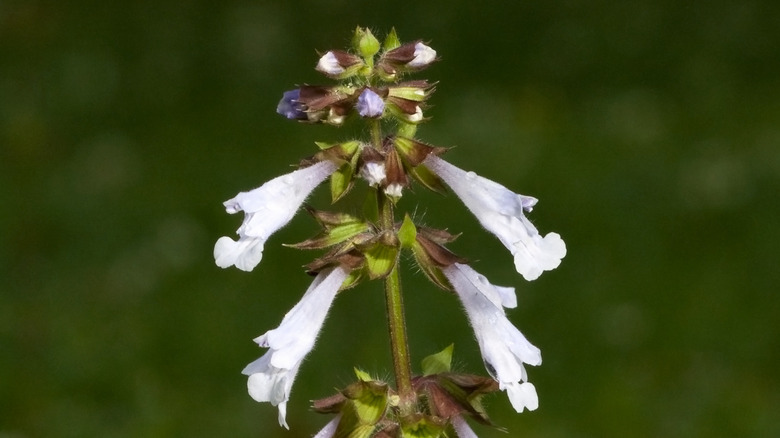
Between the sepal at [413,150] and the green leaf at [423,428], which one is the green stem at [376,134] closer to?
the sepal at [413,150]

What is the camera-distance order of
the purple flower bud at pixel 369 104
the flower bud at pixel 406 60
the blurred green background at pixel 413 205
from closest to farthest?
1. the purple flower bud at pixel 369 104
2. the flower bud at pixel 406 60
3. the blurred green background at pixel 413 205

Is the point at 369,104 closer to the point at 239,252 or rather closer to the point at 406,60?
the point at 406,60

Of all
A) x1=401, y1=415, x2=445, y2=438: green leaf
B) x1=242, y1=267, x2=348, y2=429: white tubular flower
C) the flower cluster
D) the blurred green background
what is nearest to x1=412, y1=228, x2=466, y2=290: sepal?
the flower cluster

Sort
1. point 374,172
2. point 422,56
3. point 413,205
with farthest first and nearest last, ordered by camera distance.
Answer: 1. point 413,205
2. point 422,56
3. point 374,172

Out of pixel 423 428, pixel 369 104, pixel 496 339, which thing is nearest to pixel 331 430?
pixel 423 428

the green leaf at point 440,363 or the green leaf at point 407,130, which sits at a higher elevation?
the green leaf at point 407,130

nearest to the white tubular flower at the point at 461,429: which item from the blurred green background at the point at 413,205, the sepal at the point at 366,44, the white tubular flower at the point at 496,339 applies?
the white tubular flower at the point at 496,339
